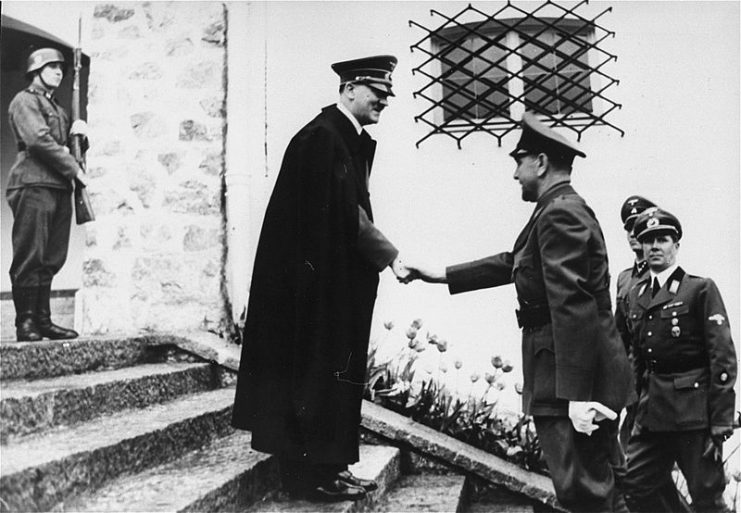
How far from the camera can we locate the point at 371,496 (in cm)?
262

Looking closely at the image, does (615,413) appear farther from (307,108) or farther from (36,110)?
(36,110)

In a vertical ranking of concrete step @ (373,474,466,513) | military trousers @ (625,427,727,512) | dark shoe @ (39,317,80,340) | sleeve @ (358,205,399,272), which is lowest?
concrete step @ (373,474,466,513)

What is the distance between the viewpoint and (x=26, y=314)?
3283 mm

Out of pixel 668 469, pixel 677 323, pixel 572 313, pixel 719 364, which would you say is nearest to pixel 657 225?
pixel 677 323

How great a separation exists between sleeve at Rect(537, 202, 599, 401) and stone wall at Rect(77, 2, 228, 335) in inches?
104

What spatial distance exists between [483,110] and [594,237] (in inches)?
85.7

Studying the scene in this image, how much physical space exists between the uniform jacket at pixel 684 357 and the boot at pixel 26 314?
3.00 m

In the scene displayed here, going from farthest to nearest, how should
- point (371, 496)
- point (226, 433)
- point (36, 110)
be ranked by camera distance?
point (36, 110)
point (226, 433)
point (371, 496)

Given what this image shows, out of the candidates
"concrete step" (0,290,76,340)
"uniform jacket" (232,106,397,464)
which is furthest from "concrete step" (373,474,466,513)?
"concrete step" (0,290,76,340)

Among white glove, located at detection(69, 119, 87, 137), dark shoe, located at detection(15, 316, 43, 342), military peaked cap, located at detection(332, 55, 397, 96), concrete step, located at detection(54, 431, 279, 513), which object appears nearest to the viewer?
concrete step, located at detection(54, 431, 279, 513)

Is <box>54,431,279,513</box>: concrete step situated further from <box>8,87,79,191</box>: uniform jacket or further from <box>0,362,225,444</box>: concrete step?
<box>8,87,79,191</box>: uniform jacket

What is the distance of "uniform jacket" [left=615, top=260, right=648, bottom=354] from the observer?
3354mm

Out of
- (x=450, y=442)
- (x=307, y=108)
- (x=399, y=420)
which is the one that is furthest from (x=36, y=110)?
(x=450, y=442)

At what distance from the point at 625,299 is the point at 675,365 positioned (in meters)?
0.51
